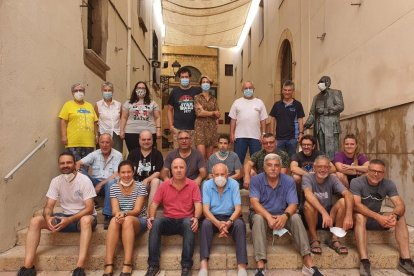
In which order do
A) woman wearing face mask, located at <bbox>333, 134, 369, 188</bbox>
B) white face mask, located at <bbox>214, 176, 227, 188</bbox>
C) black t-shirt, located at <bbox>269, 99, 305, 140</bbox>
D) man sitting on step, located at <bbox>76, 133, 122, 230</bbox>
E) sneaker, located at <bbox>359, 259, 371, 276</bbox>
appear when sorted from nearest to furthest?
sneaker, located at <bbox>359, 259, 371, 276</bbox> < white face mask, located at <bbox>214, 176, 227, 188</bbox> < woman wearing face mask, located at <bbox>333, 134, 369, 188</bbox> < man sitting on step, located at <bbox>76, 133, 122, 230</bbox> < black t-shirt, located at <bbox>269, 99, 305, 140</bbox>

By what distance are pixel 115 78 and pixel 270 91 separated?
19.6 feet

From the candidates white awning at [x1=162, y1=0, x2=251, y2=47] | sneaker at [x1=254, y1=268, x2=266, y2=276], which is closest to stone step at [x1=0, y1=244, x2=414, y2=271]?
sneaker at [x1=254, y1=268, x2=266, y2=276]

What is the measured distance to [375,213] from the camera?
4.02m

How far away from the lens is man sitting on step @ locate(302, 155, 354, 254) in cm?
398

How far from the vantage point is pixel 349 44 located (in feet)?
19.9

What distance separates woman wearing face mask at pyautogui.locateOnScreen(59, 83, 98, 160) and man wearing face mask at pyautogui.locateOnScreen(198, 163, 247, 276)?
1999 millimetres

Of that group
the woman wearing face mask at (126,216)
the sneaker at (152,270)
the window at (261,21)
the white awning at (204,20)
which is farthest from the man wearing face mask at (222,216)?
the window at (261,21)

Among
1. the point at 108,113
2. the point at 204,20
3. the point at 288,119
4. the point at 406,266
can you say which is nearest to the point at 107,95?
the point at 108,113

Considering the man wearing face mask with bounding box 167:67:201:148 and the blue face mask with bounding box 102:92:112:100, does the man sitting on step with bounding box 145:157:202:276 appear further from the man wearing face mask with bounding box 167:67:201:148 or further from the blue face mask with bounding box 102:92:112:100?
the blue face mask with bounding box 102:92:112:100

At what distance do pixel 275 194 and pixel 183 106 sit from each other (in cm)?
203

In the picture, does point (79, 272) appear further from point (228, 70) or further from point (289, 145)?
point (228, 70)

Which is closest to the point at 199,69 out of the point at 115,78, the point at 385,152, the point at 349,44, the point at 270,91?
the point at 270,91

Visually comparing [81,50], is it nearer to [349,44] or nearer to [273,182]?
[273,182]

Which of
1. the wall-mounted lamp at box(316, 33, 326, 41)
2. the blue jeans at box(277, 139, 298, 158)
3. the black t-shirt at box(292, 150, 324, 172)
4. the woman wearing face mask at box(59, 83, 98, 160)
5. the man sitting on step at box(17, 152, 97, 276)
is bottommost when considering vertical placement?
the man sitting on step at box(17, 152, 97, 276)
